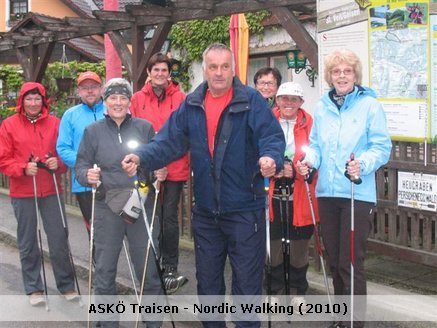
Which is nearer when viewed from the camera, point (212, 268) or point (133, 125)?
point (212, 268)

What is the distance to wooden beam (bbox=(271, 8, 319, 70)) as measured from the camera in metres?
5.85

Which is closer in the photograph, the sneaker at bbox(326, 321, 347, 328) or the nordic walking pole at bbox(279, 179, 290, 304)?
the sneaker at bbox(326, 321, 347, 328)

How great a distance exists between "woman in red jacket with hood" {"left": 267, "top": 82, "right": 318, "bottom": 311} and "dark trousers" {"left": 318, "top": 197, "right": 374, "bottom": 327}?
45 centimetres

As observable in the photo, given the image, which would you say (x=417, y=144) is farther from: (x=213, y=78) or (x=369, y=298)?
(x=213, y=78)

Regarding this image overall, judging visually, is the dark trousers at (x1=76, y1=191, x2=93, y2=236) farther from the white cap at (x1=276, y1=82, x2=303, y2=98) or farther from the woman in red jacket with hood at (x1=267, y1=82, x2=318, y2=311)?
the white cap at (x1=276, y1=82, x2=303, y2=98)

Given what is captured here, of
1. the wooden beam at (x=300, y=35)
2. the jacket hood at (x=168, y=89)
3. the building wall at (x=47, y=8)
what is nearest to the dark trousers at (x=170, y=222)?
the jacket hood at (x=168, y=89)

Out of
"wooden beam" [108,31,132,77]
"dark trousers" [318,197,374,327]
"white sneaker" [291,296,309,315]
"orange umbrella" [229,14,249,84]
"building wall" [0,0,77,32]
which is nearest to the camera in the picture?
"dark trousers" [318,197,374,327]

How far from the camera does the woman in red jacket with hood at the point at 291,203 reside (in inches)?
182

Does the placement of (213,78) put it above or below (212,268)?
above

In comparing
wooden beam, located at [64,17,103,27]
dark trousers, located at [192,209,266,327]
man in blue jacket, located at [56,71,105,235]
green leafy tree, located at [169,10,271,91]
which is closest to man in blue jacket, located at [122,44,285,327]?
dark trousers, located at [192,209,266,327]

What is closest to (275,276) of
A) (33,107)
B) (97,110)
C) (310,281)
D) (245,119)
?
(310,281)

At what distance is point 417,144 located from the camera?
5.09m

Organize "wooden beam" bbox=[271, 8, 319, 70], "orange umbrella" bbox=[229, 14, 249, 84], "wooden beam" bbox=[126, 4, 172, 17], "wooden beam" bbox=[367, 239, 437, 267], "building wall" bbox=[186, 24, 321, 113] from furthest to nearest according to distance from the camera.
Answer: "building wall" bbox=[186, 24, 321, 113] < "orange umbrella" bbox=[229, 14, 249, 84] < "wooden beam" bbox=[126, 4, 172, 17] < "wooden beam" bbox=[271, 8, 319, 70] < "wooden beam" bbox=[367, 239, 437, 267]

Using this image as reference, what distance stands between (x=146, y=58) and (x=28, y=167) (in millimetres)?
3452
